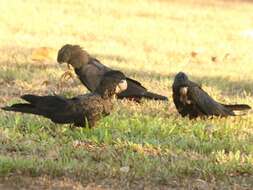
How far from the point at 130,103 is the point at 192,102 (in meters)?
1.07

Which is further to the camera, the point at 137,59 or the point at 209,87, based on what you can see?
the point at 137,59

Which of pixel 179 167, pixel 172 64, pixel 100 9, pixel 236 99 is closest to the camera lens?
pixel 179 167

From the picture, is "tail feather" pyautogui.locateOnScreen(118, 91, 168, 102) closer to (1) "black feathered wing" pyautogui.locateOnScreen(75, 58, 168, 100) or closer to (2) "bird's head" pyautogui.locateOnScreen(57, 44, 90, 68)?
(1) "black feathered wing" pyautogui.locateOnScreen(75, 58, 168, 100)

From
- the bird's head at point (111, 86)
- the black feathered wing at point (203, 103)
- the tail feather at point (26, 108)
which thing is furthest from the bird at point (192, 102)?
the tail feather at point (26, 108)

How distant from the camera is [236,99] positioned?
923cm

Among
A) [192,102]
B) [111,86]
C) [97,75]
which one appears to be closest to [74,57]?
[97,75]

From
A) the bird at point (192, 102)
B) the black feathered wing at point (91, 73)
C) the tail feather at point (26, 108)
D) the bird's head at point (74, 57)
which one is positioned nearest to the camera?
the tail feather at point (26, 108)

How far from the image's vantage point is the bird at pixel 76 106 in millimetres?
6375

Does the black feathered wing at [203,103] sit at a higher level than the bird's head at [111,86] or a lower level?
lower

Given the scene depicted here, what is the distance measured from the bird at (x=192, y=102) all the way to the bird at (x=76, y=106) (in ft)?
3.24

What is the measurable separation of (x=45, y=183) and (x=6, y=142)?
1130 mm

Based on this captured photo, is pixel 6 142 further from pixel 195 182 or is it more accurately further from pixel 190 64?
pixel 190 64

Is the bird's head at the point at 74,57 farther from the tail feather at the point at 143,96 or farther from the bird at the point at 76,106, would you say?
the bird at the point at 76,106

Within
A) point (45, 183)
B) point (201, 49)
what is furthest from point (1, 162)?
point (201, 49)
